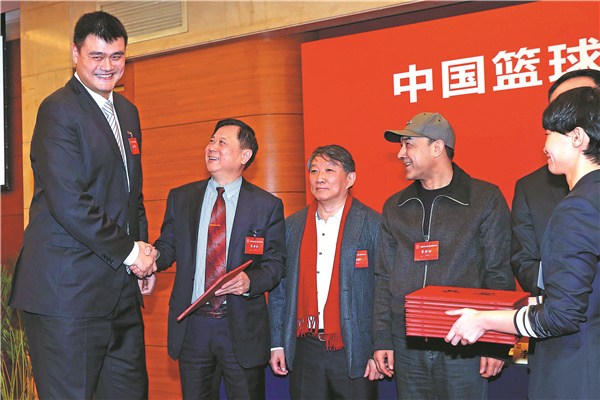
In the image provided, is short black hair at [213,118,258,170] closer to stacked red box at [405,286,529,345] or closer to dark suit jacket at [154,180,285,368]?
dark suit jacket at [154,180,285,368]

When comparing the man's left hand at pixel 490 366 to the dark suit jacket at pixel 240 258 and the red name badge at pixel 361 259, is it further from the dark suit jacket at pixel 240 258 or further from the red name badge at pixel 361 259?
the dark suit jacket at pixel 240 258

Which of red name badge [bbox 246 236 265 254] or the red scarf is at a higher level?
red name badge [bbox 246 236 265 254]

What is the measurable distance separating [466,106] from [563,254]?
98.1 inches

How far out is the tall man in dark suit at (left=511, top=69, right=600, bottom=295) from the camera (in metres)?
2.61

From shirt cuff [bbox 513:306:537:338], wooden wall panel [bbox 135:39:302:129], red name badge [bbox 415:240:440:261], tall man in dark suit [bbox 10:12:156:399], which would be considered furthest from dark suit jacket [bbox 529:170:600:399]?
wooden wall panel [bbox 135:39:302:129]

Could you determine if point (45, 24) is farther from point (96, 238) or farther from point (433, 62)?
point (96, 238)

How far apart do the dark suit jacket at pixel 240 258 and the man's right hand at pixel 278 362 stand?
100 millimetres

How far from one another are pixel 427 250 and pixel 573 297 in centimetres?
105

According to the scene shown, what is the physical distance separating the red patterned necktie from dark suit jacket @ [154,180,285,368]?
0.04 m

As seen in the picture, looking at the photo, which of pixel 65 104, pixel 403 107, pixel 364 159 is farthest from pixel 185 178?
pixel 65 104

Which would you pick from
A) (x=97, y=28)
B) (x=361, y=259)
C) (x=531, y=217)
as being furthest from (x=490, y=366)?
(x=97, y=28)

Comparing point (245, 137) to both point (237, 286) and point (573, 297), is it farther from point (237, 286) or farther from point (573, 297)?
point (573, 297)

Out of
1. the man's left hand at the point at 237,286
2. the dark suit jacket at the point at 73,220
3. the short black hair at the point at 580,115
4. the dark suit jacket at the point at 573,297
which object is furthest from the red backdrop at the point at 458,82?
the dark suit jacket at the point at 73,220

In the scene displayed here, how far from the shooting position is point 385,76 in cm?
444
